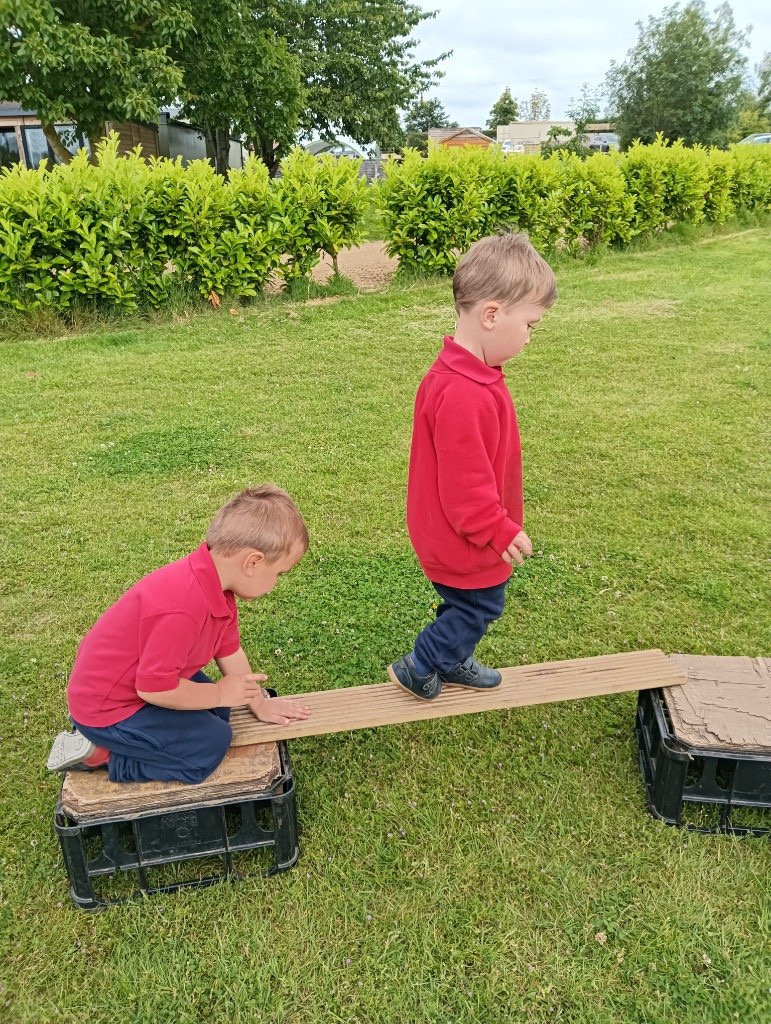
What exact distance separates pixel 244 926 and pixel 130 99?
15055 millimetres

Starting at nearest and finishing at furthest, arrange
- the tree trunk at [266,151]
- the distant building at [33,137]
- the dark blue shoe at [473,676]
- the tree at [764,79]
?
the dark blue shoe at [473,676], the distant building at [33,137], the tree trunk at [266,151], the tree at [764,79]

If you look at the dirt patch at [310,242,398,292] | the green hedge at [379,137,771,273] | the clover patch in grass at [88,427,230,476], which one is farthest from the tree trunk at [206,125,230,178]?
the clover patch in grass at [88,427,230,476]

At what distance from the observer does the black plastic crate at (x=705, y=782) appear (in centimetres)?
249

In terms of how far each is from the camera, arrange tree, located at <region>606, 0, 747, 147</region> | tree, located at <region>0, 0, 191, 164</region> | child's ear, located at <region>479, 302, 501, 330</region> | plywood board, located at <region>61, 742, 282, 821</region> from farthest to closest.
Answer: tree, located at <region>606, 0, 747, 147</region>, tree, located at <region>0, 0, 191, 164</region>, child's ear, located at <region>479, 302, 501, 330</region>, plywood board, located at <region>61, 742, 282, 821</region>

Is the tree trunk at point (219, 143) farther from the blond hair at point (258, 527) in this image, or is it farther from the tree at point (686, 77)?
the blond hair at point (258, 527)

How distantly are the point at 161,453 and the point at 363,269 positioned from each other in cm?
777

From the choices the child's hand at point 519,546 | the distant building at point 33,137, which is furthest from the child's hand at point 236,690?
the distant building at point 33,137

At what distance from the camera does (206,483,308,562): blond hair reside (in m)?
2.24

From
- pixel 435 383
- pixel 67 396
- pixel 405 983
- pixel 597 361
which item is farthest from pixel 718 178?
pixel 405 983

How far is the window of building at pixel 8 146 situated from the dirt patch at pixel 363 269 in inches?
498

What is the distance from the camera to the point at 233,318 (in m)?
9.16

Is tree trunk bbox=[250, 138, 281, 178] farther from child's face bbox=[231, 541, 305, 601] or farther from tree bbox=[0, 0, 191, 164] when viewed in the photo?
child's face bbox=[231, 541, 305, 601]

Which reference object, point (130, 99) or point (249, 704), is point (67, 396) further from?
point (130, 99)

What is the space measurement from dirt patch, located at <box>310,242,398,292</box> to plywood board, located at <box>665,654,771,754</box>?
8.34m
